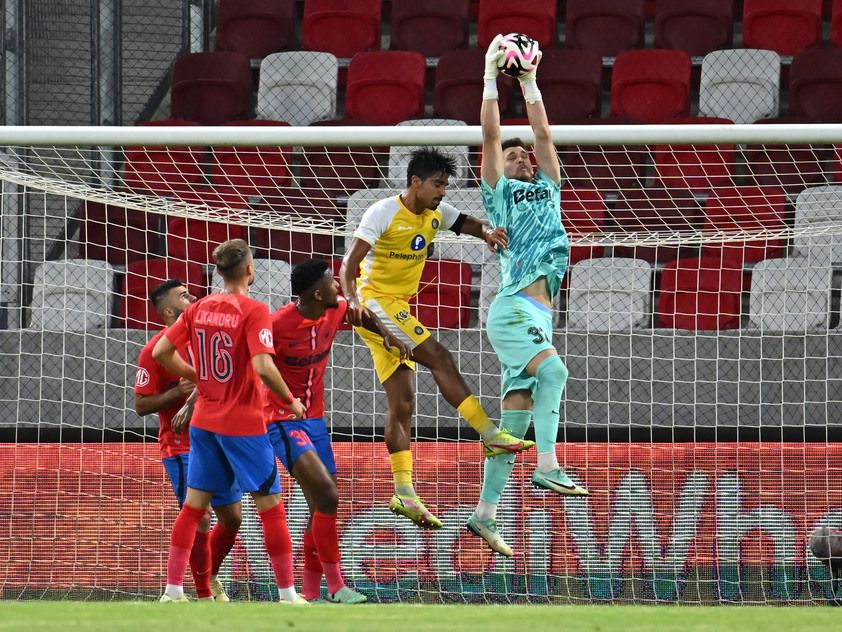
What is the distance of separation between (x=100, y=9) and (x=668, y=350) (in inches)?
253

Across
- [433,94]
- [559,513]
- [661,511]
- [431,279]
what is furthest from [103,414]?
[433,94]

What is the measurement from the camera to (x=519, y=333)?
7391 millimetres

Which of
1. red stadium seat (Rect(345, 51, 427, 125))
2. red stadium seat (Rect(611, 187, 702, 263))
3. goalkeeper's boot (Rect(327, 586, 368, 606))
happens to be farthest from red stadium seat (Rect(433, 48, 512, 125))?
goalkeeper's boot (Rect(327, 586, 368, 606))

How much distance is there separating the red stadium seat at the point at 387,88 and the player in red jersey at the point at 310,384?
19.0 feet

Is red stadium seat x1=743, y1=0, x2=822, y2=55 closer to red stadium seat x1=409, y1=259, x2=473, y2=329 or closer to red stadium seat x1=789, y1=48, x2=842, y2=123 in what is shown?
red stadium seat x1=789, y1=48, x2=842, y2=123

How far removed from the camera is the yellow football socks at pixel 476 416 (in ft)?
25.1

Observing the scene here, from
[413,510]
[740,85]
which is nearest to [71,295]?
[413,510]

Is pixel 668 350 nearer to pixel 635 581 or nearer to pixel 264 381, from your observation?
pixel 635 581

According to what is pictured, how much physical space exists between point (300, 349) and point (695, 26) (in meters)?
7.69

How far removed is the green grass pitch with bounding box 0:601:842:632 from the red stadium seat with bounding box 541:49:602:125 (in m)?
7.79

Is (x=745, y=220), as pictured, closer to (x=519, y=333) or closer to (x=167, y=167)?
(x=519, y=333)

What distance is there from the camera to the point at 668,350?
10703 mm

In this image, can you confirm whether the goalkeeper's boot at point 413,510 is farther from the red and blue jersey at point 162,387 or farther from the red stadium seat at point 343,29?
the red stadium seat at point 343,29

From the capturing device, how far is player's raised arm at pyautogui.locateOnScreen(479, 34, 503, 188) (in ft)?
24.3
